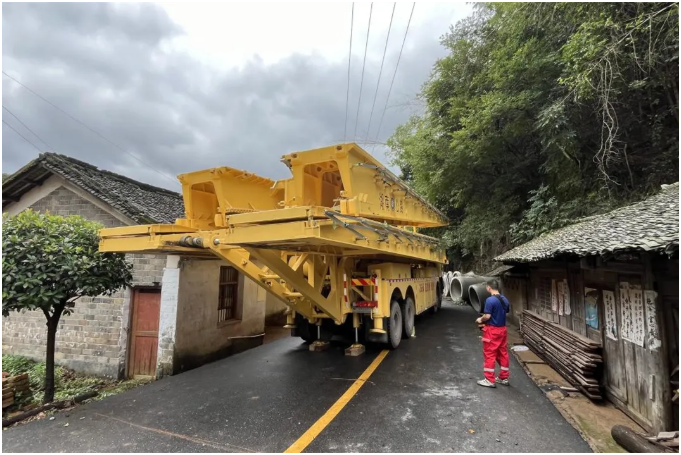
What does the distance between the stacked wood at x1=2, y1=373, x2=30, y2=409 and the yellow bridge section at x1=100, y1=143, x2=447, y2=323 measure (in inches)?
115

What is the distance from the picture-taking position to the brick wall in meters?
7.88

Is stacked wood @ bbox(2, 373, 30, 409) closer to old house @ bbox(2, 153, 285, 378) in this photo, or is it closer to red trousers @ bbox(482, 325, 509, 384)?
old house @ bbox(2, 153, 285, 378)

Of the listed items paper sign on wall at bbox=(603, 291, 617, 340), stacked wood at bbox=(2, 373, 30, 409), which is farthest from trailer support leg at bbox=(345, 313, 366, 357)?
stacked wood at bbox=(2, 373, 30, 409)

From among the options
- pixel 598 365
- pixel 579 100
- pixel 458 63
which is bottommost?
pixel 598 365

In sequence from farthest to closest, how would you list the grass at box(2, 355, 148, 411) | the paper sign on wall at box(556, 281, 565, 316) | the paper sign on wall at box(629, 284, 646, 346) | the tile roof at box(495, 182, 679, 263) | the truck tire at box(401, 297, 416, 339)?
the truck tire at box(401, 297, 416, 339)
the grass at box(2, 355, 148, 411)
the paper sign on wall at box(556, 281, 565, 316)
the paper sign on wall at box(629, 284, 646, 346)
the tile roof at box(495, 182, 679, 263)

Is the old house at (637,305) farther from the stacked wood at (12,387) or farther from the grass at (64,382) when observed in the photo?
the stacked wood at (12,387)

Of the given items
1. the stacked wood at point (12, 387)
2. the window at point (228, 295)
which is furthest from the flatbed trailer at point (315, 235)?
the stacked wood at point (12, 387)

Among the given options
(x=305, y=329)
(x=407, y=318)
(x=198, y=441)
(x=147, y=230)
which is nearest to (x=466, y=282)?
(x=407, y=318)

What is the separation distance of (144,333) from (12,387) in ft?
7.70

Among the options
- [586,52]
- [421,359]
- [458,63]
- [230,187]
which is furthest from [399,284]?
[458,63]

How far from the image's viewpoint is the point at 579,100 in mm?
9297

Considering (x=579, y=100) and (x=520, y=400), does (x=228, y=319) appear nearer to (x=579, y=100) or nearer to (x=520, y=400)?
(x=520, y=400)

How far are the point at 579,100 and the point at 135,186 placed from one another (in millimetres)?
13251

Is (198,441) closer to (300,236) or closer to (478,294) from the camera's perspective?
(300,236)
